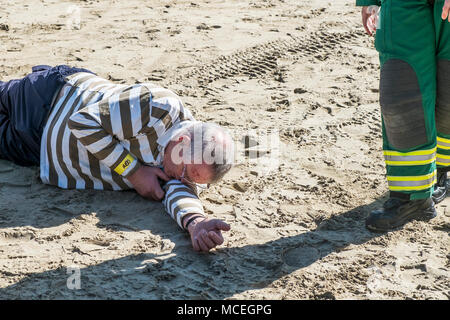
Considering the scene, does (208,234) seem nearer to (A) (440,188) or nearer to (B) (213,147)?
(B) (213,147)

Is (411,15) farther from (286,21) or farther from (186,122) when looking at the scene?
(286,21)

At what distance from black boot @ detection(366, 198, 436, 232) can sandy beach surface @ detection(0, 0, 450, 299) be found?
5 centimetres

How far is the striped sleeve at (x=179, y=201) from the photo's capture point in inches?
130

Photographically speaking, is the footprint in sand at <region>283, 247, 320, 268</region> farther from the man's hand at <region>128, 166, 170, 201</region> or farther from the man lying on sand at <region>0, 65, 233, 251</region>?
the man's hand at <region>128, 166, 170, 201</region>

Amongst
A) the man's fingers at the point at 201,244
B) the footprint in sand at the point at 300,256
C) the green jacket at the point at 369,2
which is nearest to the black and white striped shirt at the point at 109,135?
the man's fingers at the point at 201,244

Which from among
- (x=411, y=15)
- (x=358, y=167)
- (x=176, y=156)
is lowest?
(x=358, y=167)

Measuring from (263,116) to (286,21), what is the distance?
6.35 feet

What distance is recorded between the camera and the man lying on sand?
3.32 metres

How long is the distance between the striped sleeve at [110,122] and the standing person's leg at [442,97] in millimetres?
1443

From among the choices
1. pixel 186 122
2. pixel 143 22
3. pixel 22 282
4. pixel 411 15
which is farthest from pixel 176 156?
pixel 143 22

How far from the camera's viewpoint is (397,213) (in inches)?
133

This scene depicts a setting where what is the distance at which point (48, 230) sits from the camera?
3289mm

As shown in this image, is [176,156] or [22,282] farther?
[176,156]

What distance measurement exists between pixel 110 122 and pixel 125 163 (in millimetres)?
233
